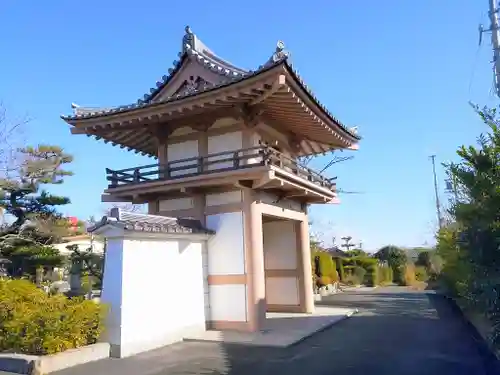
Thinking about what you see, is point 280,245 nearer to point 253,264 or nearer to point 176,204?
point 253,264

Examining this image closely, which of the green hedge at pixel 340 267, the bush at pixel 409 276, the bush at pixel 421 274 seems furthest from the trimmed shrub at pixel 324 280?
the bush at pixel 421 274

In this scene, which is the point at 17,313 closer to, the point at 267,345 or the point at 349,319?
the point at 267,345

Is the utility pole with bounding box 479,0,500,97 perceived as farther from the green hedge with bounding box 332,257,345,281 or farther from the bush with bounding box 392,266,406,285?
the bush with bounding box 392,266,406,285

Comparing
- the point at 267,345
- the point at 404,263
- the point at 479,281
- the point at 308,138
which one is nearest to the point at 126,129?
the point at 308,138

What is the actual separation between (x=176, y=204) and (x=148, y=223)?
2.68m

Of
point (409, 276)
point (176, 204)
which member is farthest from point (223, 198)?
point (409, 276)

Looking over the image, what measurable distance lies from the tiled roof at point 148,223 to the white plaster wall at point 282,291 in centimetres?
379

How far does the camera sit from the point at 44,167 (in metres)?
18.4

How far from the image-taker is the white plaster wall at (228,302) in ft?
31.1

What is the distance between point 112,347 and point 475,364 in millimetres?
5968

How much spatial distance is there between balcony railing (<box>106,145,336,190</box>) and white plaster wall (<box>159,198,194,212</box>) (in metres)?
0.68

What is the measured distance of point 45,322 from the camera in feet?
21.8

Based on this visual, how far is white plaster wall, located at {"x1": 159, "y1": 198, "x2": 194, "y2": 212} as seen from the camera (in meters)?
10.7

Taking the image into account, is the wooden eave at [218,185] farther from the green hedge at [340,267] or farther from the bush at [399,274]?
the bush at [399,274]
